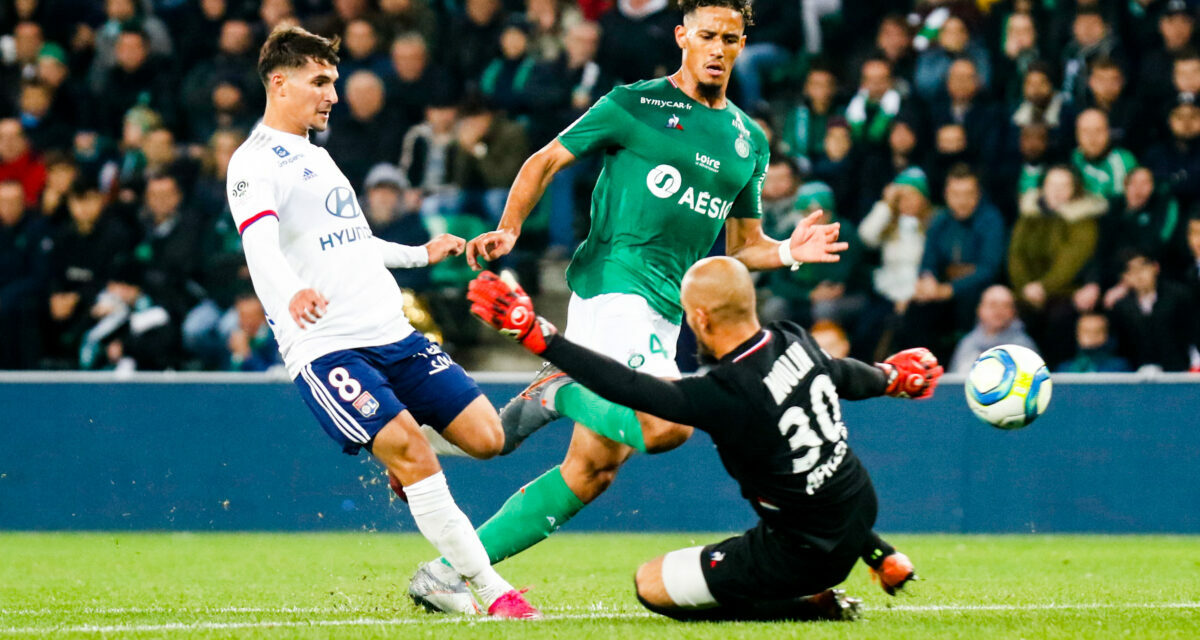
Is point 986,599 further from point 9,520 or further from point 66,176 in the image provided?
point 66,176

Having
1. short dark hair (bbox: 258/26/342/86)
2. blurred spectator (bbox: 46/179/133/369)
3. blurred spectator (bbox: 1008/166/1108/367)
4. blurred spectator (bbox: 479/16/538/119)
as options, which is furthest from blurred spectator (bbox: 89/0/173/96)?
short dark hair (bbox: 258/26/342/86)

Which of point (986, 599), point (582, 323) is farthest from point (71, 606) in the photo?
point (986, 599)

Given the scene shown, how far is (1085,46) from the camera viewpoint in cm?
1198

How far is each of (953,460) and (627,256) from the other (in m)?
4.53

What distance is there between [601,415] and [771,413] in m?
0.99

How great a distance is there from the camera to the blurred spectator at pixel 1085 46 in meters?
11.9

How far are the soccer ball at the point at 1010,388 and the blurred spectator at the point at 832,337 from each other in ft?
15.5

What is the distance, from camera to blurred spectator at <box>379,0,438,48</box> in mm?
13047

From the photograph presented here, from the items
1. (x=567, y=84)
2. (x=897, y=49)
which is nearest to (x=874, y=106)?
(x=897, y=49)

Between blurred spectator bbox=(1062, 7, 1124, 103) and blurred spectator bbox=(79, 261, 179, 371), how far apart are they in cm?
707

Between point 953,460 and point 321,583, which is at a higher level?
point 321,583

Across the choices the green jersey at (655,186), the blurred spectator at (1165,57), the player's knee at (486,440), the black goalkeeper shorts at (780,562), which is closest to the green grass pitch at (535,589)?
the black goalkeeper shorts at (780,562)

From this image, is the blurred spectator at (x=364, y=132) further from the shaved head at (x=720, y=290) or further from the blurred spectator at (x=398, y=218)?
the shaved head at (x=720, y=290)

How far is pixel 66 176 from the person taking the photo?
12.6m
